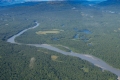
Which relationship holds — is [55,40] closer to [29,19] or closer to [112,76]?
[112,76]

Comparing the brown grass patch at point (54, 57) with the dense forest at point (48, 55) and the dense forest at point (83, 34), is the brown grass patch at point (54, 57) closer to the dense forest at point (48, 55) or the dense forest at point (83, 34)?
the dense forest at point (48, 55)

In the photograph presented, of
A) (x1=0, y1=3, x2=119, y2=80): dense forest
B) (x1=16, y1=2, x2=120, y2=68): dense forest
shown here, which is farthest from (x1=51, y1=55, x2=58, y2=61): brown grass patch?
(x1=16, y1=2, x2=120, y2=68): dense forest

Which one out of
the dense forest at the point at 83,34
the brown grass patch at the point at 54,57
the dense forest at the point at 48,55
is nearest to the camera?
the dense forest at the point at 48,55

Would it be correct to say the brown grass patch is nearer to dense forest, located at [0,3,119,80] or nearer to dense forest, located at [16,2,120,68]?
dense forest, located at [0,3,119,80]

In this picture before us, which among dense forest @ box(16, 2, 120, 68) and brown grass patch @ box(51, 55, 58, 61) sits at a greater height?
brown grass patch @ box(51, 55, 58, 61)

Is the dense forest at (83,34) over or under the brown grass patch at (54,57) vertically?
under

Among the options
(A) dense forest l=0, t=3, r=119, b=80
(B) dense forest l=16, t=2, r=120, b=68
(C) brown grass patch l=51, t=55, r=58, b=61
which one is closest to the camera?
(A) dense forest l=0, t=3, r=119, b=80

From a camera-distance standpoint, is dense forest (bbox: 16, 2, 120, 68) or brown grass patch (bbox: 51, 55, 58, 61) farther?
dense forest (bbox: 16, 2, 120, 68)

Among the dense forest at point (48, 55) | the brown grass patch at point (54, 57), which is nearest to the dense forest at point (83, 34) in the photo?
the dense forest at point (48, 55)

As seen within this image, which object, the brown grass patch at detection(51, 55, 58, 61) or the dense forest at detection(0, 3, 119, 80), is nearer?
the dense forest at detection(0, 3, 119, 80)

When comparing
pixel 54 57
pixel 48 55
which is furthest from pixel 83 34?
pixel 54 57

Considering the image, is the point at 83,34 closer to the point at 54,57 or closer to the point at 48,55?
the point at 48,55

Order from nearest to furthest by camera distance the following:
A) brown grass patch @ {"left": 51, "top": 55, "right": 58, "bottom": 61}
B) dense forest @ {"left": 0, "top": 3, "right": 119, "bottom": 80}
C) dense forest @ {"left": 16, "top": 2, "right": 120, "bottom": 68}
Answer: dense forest @ {"left": 0, "top": 3, "right": 119, "bottom": 80} → brown grass patch @ {"left": 51, "top": 55, "right": 58, "bottom": 61} → dense forest @ {"left": 16, "top": 2, "right": 120, "bottom": 68}
